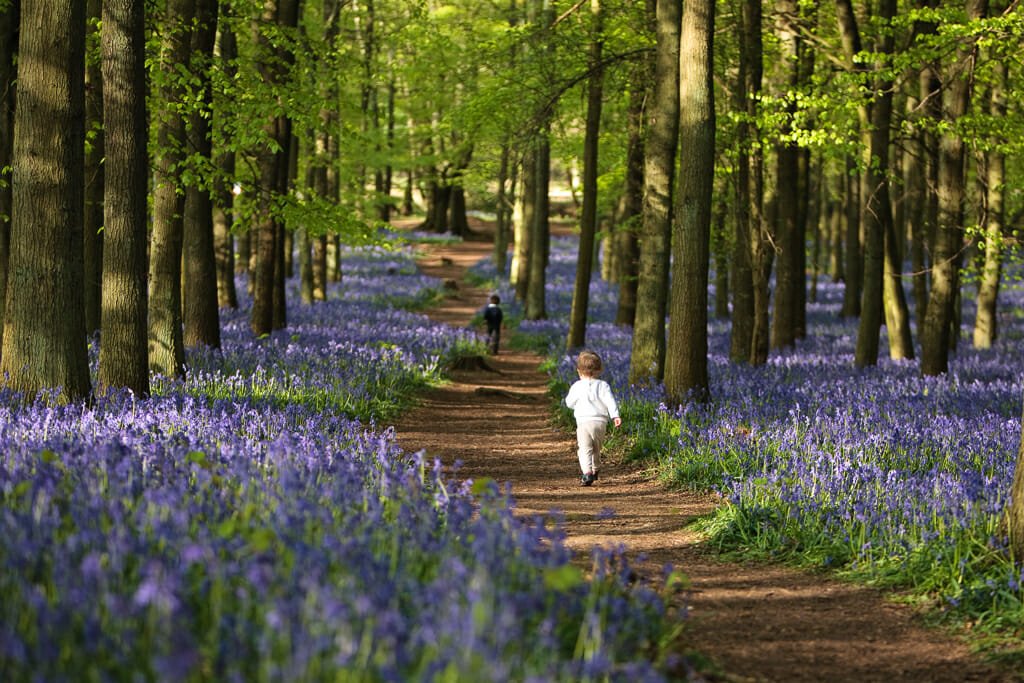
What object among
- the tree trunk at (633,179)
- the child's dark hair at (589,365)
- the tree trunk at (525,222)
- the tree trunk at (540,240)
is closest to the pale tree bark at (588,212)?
the tree trunk at (633,179)

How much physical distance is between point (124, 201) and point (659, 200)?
21.7ft

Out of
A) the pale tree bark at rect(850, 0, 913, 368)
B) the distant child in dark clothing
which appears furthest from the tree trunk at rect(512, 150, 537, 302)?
the pale tree bark at rect(850, 0, 913, 368)

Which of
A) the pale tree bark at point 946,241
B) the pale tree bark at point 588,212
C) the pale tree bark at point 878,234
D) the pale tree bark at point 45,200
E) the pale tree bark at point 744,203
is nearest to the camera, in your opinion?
the pale tree bark at point 45,200

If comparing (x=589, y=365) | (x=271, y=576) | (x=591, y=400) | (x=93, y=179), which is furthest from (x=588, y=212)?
(x=271, y=576)

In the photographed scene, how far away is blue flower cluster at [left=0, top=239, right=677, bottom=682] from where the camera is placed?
300cm

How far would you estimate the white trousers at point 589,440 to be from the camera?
30.2ft

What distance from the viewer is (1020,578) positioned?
5305mm

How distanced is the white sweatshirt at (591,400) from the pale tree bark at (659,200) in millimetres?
3892

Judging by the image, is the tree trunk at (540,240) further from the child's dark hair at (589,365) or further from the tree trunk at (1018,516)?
the tree trunk at (1018,516)

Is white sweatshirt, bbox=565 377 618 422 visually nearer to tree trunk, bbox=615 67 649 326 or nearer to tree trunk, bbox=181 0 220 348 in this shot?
tree trunk, bbox=181 0 220 348

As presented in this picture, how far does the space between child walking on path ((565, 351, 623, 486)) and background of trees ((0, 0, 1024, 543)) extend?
8.36 feet

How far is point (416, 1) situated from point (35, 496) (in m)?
20.3

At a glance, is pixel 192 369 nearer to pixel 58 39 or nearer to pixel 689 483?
pixel 58 39

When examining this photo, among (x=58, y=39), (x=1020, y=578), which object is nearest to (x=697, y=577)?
(x=1020, y=578)
